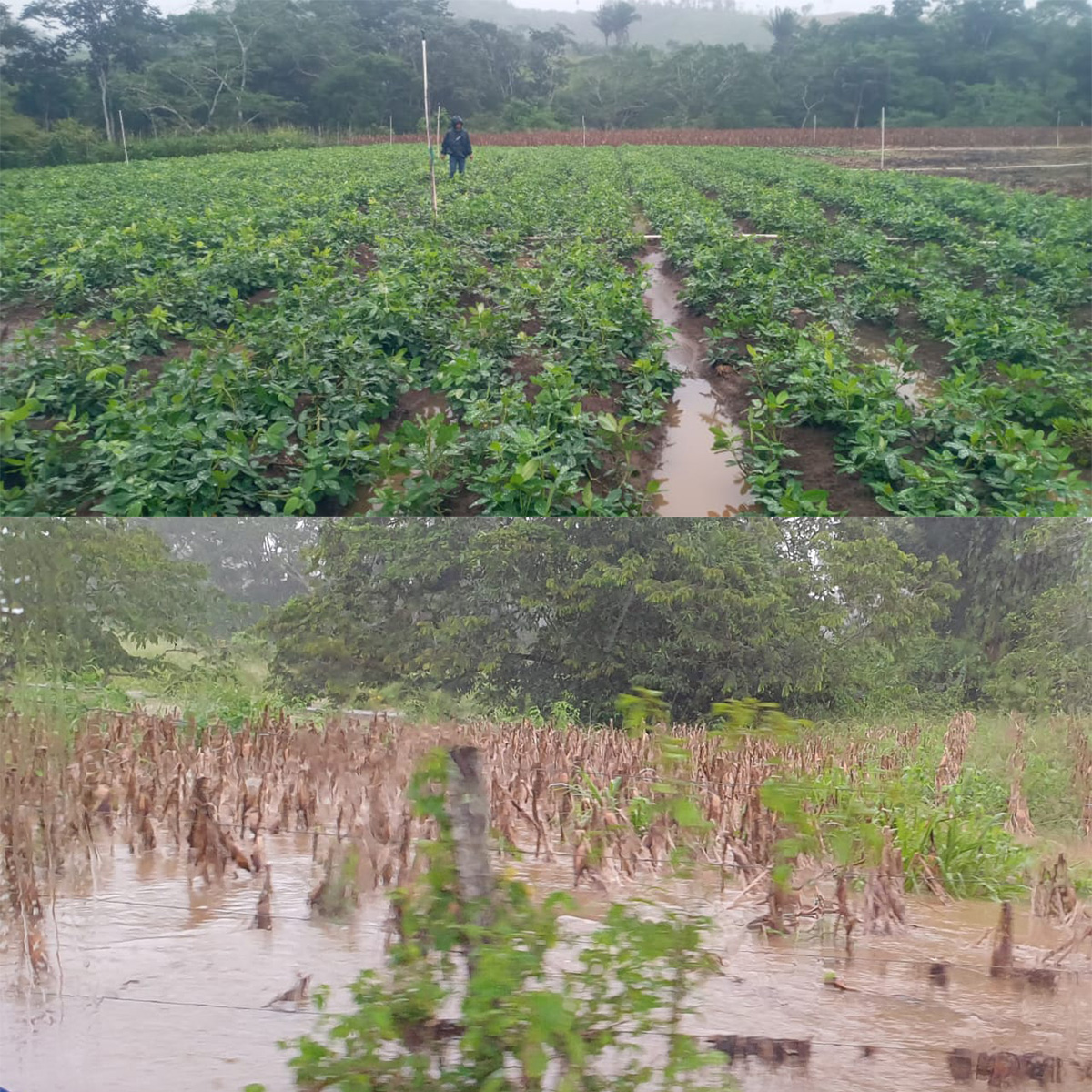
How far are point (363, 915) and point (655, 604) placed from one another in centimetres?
89

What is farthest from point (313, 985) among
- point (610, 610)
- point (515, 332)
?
point (515, 332)

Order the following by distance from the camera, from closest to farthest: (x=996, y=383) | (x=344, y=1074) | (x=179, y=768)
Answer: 1. (x=344, y=1074)
2. (x=996, y=383)
3. (x=179, y=768)

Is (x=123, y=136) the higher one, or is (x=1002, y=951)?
(x=123, y=136)

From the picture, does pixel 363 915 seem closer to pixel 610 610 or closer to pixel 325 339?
pixel 610 610

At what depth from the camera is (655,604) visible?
2.00 meters

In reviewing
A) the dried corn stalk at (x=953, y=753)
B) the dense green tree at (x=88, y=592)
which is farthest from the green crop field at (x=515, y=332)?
the dried corn stalk at (x=953, y=753)

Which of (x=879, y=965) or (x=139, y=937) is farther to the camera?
(x=139, y=937)

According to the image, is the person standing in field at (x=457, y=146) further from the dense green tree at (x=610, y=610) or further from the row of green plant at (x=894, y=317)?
the dense green tree at (x=610, y=610)

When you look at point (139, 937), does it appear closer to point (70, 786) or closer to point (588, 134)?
point (70, 786)

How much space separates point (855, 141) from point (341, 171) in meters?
1.18

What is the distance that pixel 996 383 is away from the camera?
6.33 feet

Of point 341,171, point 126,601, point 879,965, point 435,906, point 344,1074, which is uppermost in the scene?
point 341,171

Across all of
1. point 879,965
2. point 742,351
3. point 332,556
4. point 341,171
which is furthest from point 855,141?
point 879,965

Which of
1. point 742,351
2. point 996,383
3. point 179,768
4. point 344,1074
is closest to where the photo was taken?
point 344,1074
